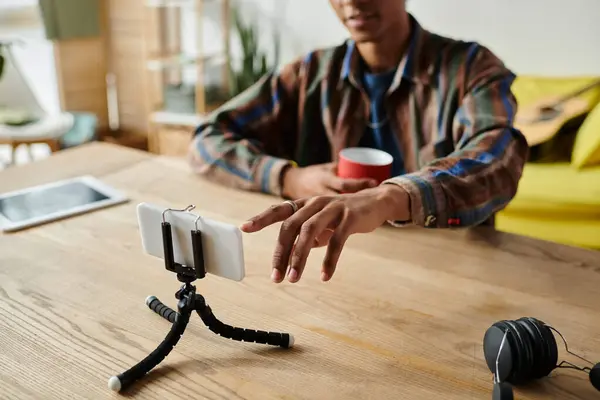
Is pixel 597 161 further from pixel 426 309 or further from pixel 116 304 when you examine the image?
pixel 116 304

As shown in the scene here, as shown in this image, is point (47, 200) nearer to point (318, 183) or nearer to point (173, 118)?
point (318, 183)

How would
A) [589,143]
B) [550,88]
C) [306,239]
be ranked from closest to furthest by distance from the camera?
1. [306,239]
2. [589,143]
3. [550,88]

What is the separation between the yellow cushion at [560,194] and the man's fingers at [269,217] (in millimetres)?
1609

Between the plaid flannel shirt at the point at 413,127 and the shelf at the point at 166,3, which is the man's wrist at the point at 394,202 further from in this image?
the shelf at the point at 166,3

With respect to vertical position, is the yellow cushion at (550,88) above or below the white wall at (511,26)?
below

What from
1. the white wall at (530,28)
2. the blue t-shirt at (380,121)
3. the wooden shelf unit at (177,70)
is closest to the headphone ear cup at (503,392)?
the blue t-shirt at (380,121)

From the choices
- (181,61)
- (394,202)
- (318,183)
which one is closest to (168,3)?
(181,61)

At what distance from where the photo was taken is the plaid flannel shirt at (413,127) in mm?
1004

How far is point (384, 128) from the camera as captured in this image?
1.36m

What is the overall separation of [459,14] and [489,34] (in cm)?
19

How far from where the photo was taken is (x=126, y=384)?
0.64 metres

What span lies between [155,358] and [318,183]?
1.68ft

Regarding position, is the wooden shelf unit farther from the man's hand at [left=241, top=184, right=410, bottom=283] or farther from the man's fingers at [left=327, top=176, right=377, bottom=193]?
the man's hand at [left=241, top=184, right=410, bottom=283]

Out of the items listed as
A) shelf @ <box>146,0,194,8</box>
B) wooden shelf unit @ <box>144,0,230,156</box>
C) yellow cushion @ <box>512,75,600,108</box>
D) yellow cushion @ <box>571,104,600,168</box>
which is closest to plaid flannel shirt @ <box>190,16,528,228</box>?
yellow cushion @ <box>571,104,600,168</box>
